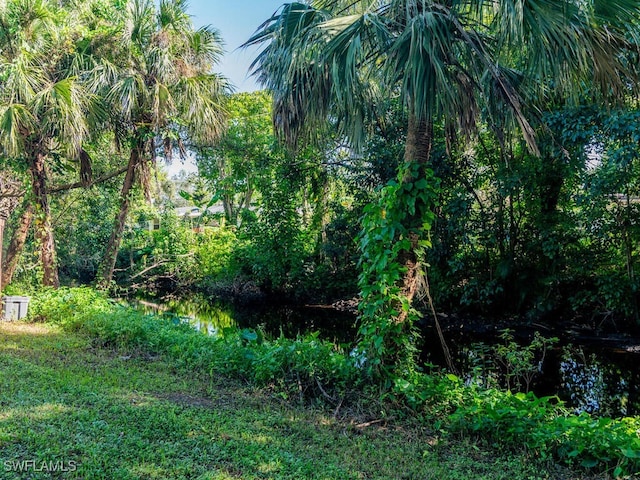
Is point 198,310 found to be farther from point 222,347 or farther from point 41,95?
point 222,347

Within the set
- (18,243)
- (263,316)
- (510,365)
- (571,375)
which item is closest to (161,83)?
(18,243)

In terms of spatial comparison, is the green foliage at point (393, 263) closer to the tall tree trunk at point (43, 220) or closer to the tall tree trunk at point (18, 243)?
the tall tree trunk at point (43, 220)

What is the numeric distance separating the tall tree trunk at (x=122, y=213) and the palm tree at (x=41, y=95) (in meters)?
1.01

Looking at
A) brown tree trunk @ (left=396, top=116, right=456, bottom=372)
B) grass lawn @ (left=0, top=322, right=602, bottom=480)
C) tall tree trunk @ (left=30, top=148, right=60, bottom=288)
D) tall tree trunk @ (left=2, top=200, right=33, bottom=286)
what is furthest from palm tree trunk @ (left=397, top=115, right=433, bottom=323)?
tall tree trunk @ (left=2, top=200, right=33, bottom=286)

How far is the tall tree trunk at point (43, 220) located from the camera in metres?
7.83

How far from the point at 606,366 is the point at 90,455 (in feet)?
23.3

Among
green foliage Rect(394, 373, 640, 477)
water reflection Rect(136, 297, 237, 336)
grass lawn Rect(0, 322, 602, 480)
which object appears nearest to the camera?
grass lawn Rect(0, 322, 602, 480)

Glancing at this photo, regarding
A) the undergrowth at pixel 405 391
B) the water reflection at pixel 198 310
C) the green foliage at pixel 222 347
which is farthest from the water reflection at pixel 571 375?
the water reflection at pixel 198 310

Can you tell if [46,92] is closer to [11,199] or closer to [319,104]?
[11,199]

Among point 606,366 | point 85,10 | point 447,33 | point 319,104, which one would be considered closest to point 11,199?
point 85,10

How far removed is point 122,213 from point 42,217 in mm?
1395

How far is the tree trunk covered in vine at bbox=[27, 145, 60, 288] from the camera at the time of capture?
7.82m

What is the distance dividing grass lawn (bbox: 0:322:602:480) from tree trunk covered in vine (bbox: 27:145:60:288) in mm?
4150

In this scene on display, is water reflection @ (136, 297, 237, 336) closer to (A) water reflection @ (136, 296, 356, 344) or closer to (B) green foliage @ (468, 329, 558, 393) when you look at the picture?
(A) water reflection @ (136, 296, 356, 344)
